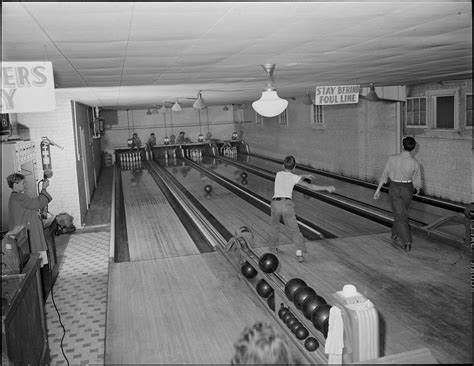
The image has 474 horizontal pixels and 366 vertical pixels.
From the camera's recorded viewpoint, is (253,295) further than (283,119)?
No

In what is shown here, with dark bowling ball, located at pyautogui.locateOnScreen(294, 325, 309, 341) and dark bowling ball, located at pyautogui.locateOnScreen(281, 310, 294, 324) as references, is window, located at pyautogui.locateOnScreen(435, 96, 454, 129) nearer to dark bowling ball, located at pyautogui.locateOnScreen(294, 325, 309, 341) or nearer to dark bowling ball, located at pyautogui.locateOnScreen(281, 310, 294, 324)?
dark bowling ball, located at pyautogui.locateOnScreen(281, 310, 294, 324)

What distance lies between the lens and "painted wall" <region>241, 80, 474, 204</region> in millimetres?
9430

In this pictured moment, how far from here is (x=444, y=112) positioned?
9.94 meters

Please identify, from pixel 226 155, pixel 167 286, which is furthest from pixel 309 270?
pixel 226 155

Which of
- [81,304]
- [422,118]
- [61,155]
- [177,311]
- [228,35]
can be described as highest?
[228,35]

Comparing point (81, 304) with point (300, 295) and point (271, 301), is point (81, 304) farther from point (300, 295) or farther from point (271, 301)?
point (300, 295)

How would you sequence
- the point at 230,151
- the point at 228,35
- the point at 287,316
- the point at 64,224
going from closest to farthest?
the point at 228,35 < the point at 287,316 < the point at 64,224 < the point at 230,151

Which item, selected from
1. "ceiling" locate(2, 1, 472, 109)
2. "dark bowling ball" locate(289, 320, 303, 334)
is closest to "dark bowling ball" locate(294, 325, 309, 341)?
"dark bowling ball" locate(289, 320, 303, 334)

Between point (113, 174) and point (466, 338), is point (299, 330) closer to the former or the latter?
point (466, 338)

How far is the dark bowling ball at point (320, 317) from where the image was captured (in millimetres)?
3961

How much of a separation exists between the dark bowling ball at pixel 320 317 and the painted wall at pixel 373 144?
20.7ft

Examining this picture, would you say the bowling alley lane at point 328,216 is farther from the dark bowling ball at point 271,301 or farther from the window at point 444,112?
the dark bowling ball at point 271,301

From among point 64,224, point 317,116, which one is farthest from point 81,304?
point 317,116

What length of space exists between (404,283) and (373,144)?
7.32 m
